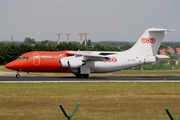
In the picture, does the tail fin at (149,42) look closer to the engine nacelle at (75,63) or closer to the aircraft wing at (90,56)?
the aircraft wing at (90,56)

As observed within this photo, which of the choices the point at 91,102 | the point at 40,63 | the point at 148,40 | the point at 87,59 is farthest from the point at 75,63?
the point at 91,102

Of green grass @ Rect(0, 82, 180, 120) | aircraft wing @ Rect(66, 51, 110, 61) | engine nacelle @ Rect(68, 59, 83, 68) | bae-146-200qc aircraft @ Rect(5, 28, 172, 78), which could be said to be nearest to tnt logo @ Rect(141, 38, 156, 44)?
bae-146-200qc aircraft @ Rect(5, 28, 172, 78)

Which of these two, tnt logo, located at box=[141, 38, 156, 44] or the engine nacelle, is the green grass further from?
tnt logo, located at box=[141, 38, 156, 44]

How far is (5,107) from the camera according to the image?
25.9m

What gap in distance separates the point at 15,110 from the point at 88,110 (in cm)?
342

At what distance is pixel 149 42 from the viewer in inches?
2201

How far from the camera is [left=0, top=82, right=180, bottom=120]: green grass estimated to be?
23156 mm

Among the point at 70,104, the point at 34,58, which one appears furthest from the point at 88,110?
the point at 34,58

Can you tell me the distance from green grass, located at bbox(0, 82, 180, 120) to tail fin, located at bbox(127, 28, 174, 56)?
16.8 metres

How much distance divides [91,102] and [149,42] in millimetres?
28489

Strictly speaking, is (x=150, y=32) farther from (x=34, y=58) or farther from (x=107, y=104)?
(x=107, y=104)

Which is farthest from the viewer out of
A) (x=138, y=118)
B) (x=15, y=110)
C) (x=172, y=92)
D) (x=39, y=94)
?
(x=172, y=92)

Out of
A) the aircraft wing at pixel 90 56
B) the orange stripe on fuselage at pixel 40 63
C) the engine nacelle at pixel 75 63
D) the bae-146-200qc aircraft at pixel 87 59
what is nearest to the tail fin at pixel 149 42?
the bae-146-200qc aircraft at pixel 87 59

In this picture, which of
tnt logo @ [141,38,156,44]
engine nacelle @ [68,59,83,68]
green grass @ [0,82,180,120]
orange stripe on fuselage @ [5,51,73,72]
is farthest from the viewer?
tnt logo @ [141,38,156,44]
